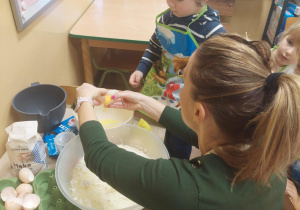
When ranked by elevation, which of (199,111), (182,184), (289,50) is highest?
(199,111)

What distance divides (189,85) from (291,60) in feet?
3.43

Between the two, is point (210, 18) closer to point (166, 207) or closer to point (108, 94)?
point (108, 94)

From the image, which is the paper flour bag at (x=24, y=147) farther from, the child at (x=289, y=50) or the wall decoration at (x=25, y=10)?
the child at (x=289, y=50)

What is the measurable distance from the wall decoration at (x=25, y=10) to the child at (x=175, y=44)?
0.53m

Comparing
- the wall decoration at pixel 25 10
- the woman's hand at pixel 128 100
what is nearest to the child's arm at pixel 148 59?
the woman's hand at pixel 128 100

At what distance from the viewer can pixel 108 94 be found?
1000mm

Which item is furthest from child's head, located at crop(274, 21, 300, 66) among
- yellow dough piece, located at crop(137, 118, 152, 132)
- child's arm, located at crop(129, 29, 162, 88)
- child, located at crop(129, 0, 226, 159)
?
yellow dough piece, located at crop(137, 118, 152, 132)

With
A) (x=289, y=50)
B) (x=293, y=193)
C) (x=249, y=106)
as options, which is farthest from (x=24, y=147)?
(x=289, y=50)

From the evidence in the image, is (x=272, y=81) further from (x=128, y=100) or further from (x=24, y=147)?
(x=24, y=147)

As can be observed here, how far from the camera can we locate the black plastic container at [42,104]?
40.1 inches

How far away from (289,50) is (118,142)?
3.49 ft

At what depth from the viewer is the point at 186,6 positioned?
3.59 ft

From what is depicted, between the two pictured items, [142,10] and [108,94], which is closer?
[108,94]

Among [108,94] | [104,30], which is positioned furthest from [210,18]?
[104,30]
